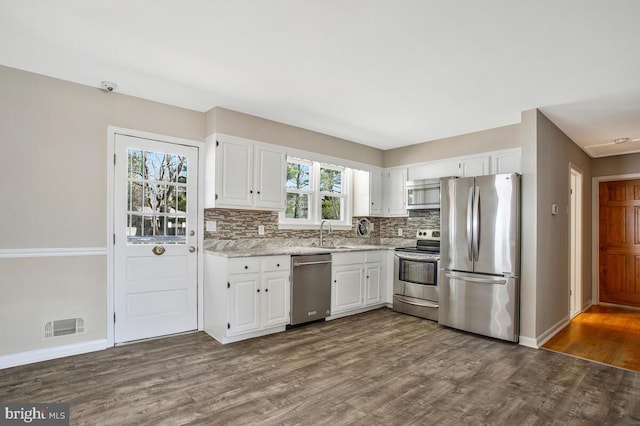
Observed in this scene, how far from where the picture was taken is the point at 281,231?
4637mm

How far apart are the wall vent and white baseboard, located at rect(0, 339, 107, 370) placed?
118 millimetres

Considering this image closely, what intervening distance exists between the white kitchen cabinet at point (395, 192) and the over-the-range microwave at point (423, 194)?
10.2 inches

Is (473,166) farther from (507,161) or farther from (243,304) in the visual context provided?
(243,304)

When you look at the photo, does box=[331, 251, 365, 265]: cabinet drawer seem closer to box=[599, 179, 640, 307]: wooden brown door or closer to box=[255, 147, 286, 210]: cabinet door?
box=[255, 147, 286, 210]: cabinet door

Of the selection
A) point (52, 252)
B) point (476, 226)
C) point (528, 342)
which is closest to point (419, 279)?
point (476, 226)

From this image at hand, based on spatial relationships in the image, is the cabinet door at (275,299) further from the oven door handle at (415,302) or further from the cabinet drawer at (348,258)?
the oven door handle at (415,302)

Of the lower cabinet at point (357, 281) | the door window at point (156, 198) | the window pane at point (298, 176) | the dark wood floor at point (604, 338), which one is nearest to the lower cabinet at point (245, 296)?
the door window at point (156, 198)

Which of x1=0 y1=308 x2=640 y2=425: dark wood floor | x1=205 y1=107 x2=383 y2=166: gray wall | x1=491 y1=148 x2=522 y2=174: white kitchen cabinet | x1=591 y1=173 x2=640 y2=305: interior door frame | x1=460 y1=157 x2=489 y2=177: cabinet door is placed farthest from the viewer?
x1=591 y1=173 x2=640 y2=305: interior door frame

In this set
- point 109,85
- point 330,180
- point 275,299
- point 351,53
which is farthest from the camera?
point 330,180

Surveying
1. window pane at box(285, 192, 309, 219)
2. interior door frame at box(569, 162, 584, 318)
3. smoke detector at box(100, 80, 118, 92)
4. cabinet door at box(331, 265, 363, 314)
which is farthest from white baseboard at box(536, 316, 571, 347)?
smoke detector at box(100, 80, 118, 92)

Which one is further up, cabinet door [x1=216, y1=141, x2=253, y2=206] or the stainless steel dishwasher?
cabinet door [x1=216, y1=141, x2=253, y2=206]

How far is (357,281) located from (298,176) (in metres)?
1.69

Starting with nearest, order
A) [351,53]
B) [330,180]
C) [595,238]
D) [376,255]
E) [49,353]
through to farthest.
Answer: [351,53] < [49,353] < [376,255] < [330,180] < [595,238]

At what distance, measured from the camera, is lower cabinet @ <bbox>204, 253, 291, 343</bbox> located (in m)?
3.50
